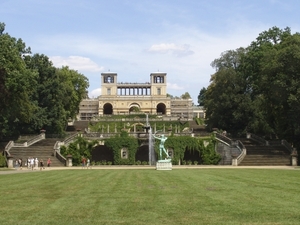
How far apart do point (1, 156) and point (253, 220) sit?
36224 millimetres

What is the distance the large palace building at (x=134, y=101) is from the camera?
105 meters

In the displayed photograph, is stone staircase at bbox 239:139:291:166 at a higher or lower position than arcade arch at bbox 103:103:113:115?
lower

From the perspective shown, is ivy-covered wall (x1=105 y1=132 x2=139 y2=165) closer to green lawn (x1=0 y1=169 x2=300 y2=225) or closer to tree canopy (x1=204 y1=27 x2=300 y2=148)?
tree canopy (x1=204 y1=27 x2=300 y2=148)

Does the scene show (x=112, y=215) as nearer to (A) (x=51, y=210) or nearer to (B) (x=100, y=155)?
(A) (x=51, y=210)

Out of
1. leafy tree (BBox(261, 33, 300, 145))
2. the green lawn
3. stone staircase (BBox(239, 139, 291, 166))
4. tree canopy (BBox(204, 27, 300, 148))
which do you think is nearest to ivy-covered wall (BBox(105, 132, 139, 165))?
stone staircase (BBox(239, 139, 291, 166))

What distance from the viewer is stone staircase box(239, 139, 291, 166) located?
4181 cm

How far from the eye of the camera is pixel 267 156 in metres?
43.3

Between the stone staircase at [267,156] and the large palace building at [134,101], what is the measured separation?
2244 inches

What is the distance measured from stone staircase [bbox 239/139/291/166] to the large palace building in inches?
2244

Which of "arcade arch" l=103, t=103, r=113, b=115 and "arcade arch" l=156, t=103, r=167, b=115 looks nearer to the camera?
"arcade arch" l=156, t=103, r=167, b=115

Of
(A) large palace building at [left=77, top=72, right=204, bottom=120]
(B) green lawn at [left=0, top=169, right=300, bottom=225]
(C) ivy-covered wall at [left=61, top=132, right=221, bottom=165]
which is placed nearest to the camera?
(B) green lawn at [left=0, top=169, right=300, bottom=225]

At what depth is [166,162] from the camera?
108ft

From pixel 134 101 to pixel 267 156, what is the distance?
63.5 metres

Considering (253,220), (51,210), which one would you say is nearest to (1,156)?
(51,210)
